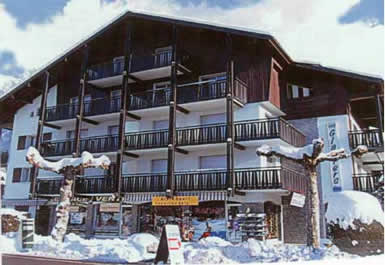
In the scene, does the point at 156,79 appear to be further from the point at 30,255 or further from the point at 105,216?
the point at 30,255

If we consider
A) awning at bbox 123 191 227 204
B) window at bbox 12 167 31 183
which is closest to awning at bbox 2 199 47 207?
window at bbox 12 167 31 183

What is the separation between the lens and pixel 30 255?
26.8 ft

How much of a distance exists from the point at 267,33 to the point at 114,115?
5162mm

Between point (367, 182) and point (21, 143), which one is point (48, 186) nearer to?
point (21, 143)

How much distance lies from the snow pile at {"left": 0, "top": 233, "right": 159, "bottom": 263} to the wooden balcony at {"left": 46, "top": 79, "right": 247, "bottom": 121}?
13.5 feet

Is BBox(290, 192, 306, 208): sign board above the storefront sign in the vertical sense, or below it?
above

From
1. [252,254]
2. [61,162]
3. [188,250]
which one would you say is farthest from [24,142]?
[252,254]

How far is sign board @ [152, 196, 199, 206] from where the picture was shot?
413 inches

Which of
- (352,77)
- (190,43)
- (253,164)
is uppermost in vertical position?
(190,43)

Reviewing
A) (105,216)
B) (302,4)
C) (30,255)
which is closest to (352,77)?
(302,4)

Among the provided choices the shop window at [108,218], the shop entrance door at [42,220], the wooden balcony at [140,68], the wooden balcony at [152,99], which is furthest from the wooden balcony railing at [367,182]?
the shop entrance door at [42,220]

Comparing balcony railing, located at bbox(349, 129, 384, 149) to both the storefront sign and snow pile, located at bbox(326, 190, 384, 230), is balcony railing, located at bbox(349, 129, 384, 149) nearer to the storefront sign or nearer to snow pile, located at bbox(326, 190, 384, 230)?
snow pile, located at bbox(326, 190, 384, 230)

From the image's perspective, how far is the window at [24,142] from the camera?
11.1 m

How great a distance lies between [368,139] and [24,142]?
8.31m
